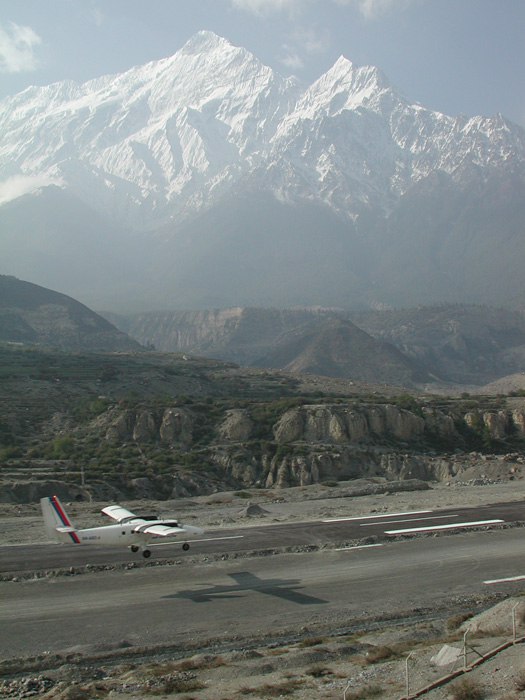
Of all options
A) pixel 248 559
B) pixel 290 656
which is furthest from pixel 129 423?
pixel 290 656

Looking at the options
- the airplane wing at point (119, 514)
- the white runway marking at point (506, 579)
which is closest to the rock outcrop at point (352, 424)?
the airplane wing at point (119, 514)

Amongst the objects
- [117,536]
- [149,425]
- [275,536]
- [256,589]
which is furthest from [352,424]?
[117,536]

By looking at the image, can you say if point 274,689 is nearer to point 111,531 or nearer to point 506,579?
point 111,531

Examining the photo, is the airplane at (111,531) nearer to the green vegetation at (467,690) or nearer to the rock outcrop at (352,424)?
the green vegetation at (467,690)

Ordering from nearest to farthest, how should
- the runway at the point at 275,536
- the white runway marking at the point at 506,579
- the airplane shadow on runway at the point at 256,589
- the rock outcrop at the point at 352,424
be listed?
the airplane shadow on runway at the point at 256,589 < the white runway marking at the point at 506,579 < the runway at the point at 275,536 < the rock outcrop at the point at 352,424

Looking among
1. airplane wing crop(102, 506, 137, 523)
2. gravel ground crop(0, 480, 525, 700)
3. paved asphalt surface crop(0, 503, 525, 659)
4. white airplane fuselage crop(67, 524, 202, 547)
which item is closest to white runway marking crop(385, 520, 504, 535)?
paved asphalt surface crop(0, 503, 525, 659)
